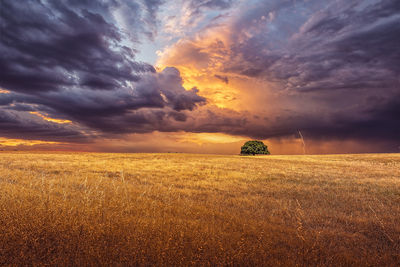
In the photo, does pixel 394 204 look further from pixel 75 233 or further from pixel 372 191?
pixel 75 233

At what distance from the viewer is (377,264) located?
4.51m

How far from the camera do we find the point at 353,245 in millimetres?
5684

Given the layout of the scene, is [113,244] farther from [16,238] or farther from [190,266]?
[16,238]

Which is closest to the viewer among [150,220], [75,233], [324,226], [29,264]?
[29,264]

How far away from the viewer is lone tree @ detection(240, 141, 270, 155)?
74.6m

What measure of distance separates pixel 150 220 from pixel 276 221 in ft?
12.5

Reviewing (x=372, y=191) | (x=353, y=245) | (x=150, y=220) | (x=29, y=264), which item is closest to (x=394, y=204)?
(x=372, y=191)

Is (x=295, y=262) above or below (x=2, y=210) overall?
below

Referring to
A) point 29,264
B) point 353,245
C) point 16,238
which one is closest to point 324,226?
point 353,245

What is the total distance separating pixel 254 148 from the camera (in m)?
75.3

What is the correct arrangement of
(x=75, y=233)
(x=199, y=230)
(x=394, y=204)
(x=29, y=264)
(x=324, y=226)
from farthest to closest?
(x=394, y=204) < (x=324, y=226) < (x=199, y=230) < (x=75, y=233) < (x=29, y=264)

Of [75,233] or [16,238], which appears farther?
[75,233]

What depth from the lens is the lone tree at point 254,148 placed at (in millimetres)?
74625

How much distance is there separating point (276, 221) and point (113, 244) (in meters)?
4.84
